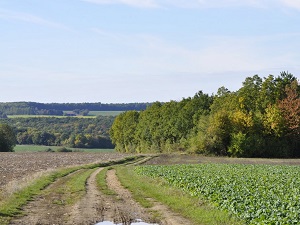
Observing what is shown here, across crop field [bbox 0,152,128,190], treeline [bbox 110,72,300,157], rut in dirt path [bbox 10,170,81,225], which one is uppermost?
treeline [bbox 110,72,300,157]

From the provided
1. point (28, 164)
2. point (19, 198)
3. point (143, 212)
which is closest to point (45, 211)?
point (19, 198)

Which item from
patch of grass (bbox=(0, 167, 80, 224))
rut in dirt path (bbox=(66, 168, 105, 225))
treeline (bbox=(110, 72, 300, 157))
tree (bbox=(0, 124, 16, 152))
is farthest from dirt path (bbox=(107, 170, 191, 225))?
tree (bbox=(0, 124, 16, 152))

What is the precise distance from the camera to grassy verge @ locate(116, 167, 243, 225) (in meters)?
20.2

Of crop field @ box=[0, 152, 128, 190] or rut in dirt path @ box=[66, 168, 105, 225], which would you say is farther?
crop field @ box=[0, 152, 128, 190]

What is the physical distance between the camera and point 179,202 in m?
25.4

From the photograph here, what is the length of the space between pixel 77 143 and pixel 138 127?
5110 centimetres

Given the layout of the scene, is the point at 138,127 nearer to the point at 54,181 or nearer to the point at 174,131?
the point at 174,131

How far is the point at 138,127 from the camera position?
433ft

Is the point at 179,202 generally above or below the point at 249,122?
below

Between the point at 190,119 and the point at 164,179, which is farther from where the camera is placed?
the point at 190,119

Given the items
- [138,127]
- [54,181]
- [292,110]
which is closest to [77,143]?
[138,127]

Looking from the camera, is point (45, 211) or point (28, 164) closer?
point (45, 211)

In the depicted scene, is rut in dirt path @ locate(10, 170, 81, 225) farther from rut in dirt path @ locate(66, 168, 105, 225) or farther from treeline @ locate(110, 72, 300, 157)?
treeline @ locate(110, 72, 300, 157)

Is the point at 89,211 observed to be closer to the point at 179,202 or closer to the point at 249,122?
the point at 179,202
